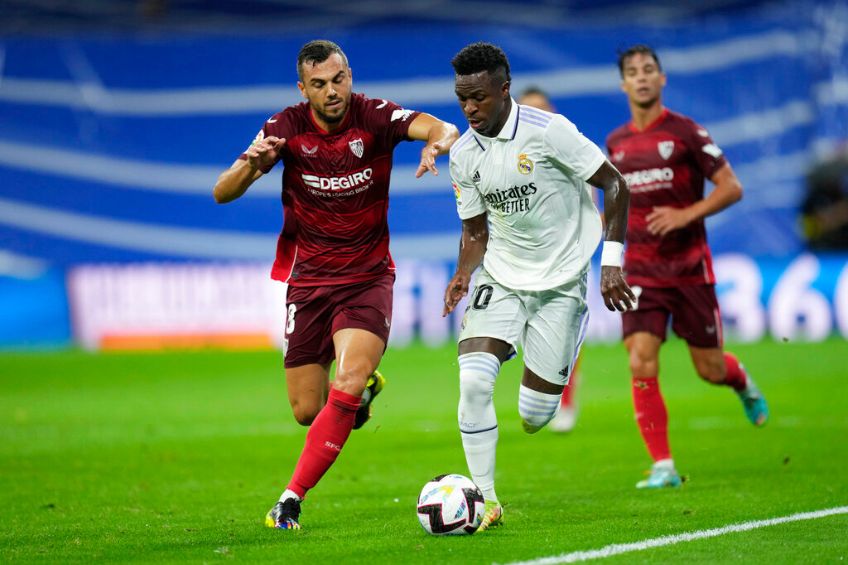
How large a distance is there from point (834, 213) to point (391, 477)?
52.8 ft

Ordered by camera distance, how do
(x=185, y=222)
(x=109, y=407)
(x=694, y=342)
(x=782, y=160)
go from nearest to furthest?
(x=694, y=342) → (x=109, y=407) → (x=782, y=160) → (x=185, y=222)

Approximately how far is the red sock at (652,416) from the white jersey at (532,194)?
71.8 inches

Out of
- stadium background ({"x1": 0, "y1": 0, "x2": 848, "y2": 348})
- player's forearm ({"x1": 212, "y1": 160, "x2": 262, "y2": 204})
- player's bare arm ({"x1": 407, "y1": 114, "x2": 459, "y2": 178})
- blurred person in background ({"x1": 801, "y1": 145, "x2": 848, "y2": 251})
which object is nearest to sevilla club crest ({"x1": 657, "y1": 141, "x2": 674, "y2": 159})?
player's bare arm ({"x1": 407, "y1": 114, "x2": 459, "y2": 178})

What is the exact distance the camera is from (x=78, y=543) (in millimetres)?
6547

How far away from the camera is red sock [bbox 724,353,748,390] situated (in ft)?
30.8

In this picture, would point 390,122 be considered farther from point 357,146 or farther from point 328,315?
point 328,315

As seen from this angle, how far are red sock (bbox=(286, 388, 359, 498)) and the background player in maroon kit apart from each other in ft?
8.41

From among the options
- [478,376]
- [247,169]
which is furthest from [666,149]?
[247,169]

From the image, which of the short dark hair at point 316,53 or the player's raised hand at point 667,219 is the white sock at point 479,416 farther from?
the player's raised hand at point 667,219

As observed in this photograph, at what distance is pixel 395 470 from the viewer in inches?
379

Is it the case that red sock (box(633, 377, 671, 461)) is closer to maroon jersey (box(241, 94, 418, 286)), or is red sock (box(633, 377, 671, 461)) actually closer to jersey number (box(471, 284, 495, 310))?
jersey number (box(471, 284, 495, 310))

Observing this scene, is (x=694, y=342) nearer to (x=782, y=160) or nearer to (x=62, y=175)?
(x=782, y=160)

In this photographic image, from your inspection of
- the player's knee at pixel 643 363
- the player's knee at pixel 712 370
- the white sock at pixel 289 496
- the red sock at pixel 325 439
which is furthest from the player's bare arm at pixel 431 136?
the player's knee at pixel 712 370

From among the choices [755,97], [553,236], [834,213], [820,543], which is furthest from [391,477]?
[755,97]
